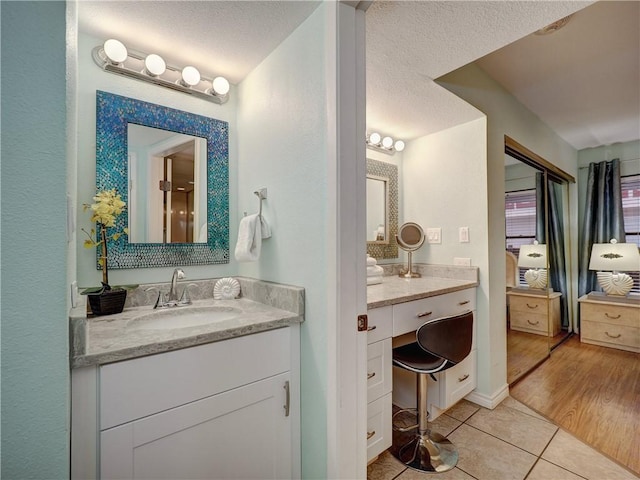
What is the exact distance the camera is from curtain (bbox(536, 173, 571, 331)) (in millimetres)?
2941

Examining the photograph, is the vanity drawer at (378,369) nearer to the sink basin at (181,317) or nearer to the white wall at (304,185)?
the white wall at (304,185)

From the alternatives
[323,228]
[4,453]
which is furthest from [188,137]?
[4,453]

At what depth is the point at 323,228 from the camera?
1.16m

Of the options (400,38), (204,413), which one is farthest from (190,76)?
(204,413)

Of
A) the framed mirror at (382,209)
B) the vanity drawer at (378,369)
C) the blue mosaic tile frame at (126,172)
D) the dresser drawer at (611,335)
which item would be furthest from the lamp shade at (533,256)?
the blue mosaic tile frame at (126,172)

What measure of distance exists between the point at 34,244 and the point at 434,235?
235cm

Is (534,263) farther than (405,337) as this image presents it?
Yes

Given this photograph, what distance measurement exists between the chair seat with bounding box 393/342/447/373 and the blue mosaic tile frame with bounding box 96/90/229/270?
1.11m

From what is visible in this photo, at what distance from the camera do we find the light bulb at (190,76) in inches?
60.7

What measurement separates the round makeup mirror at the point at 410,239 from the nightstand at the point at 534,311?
814mm

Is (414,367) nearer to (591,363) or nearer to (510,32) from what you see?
(510,32)

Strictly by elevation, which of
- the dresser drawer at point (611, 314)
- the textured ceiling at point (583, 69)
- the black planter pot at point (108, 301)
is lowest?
the dresser drawer at point (611, 314)

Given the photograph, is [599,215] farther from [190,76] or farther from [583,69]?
[190,76]

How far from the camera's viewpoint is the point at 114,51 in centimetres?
134
